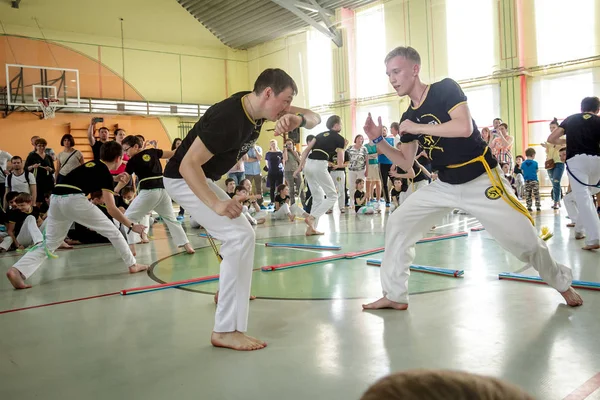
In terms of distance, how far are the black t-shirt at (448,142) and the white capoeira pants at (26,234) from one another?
6.56 meters

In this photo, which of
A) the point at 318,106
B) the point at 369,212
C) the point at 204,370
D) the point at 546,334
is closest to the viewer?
the point at 204,370

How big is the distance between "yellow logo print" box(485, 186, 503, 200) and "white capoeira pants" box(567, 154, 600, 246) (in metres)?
A: 3.18

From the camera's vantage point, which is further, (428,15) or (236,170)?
(428,15)

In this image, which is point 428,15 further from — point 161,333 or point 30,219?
point 161,333

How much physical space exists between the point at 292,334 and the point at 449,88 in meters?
1.98

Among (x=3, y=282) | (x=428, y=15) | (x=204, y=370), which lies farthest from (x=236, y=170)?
(x=204, y=370)

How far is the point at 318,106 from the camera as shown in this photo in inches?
840

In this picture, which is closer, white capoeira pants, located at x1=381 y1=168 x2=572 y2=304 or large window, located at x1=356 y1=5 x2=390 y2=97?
white capoeira pants, located at x1=381 y1=168 x2=572 y2=304

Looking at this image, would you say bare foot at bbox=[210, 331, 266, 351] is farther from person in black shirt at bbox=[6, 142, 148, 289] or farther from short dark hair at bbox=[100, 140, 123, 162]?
short dark hair at bbox=[100, 140, 123, 162]

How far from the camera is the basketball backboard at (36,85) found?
57.7ft

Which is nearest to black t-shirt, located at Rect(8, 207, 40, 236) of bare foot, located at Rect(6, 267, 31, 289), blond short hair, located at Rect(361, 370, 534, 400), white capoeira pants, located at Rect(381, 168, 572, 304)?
bare foot, located at Rect(6, 267, 31, 289)

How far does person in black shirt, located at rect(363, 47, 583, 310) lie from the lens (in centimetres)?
343

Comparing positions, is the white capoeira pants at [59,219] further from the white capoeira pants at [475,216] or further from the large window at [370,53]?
the large window at [370,53]

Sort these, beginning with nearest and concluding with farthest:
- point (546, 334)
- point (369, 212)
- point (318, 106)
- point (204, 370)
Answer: point (204, 370), point (546, 334), point (369, 212), point (318, 106)
